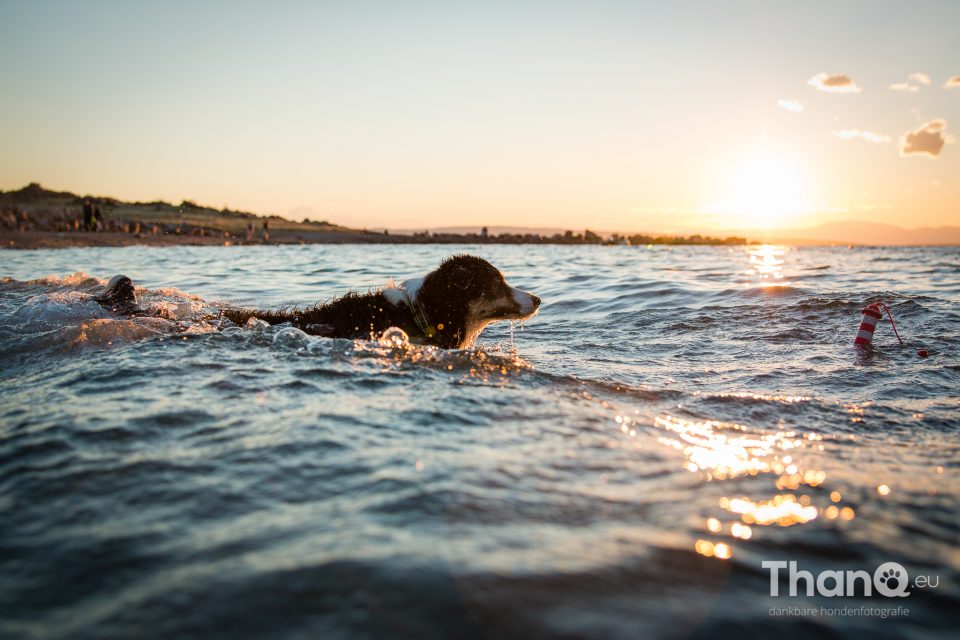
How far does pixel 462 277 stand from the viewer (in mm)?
8656

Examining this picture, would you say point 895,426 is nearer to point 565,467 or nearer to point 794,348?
point 565,467

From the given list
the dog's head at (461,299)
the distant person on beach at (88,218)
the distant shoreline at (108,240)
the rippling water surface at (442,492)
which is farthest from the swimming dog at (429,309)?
the distant person on beach at (88,218)

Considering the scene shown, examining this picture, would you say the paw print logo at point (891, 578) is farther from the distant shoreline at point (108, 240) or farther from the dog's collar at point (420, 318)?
the distant shoreline at point (108, 240)

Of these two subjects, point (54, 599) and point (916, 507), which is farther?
point (916, 507)

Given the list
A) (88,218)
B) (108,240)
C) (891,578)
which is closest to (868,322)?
(891,578)

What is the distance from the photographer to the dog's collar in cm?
843

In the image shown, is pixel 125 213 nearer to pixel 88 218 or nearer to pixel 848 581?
pixel 88 218

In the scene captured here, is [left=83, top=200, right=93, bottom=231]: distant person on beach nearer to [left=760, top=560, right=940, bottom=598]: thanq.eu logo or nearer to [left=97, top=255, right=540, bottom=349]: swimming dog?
[left=97, top=255, right=540, bottom=349]: swimming dog

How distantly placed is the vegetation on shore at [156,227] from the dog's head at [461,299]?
34555 mm

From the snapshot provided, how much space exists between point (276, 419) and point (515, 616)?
8.96 feet

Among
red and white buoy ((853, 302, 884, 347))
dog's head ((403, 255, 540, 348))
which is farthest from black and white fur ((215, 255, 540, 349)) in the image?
red and white buoy ((853, 302, 884, 347))

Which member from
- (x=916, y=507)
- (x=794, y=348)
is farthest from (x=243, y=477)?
(x=794, y=348)

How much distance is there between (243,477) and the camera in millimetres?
3275

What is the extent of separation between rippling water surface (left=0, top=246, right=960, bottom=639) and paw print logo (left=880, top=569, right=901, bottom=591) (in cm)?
7
